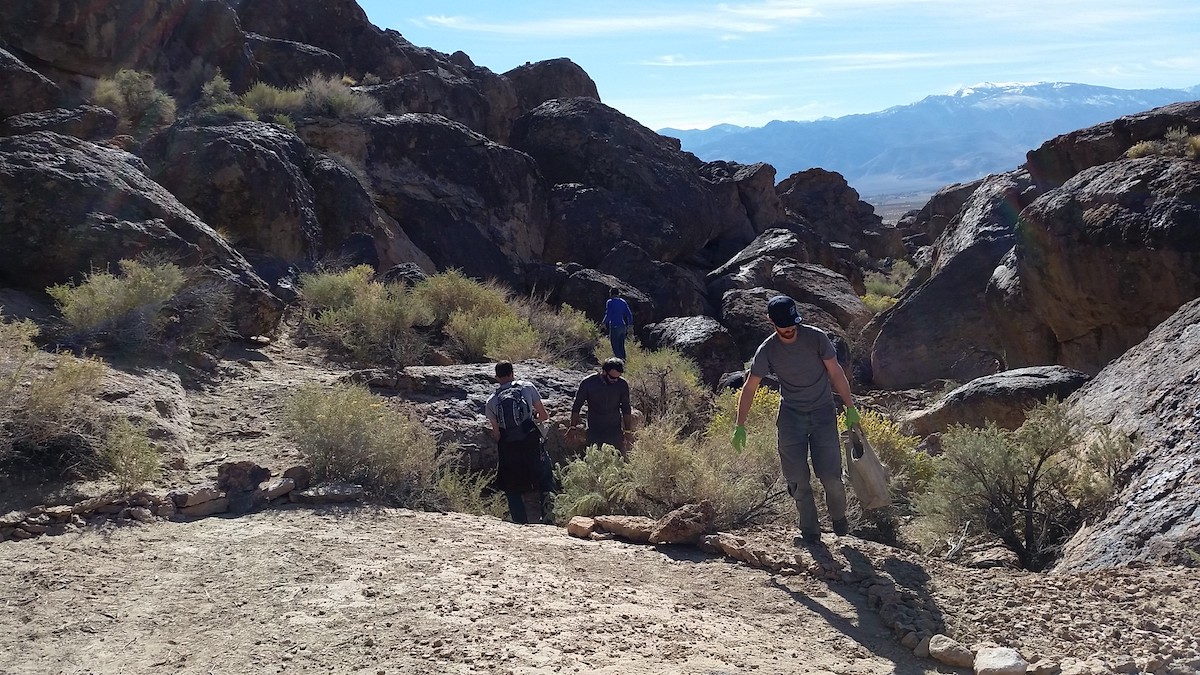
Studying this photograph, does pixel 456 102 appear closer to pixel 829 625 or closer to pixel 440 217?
pixel 440 217

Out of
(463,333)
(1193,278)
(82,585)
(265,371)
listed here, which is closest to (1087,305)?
(1193,278)

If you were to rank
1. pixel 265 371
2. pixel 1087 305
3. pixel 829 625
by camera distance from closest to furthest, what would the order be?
pixel 829 625
pixel 265 371
pixel 1087 305

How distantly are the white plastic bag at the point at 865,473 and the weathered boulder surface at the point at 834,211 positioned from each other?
107 feet

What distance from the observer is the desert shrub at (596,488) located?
22.5ft

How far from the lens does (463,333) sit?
12562mm

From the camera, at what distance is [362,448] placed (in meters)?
6.94

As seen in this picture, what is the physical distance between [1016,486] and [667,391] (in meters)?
5.80

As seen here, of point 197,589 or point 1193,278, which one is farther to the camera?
point 1193,278

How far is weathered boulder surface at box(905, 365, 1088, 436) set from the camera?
31.8 feet

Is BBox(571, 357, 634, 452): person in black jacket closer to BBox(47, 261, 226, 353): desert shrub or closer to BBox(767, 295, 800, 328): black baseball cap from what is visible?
BBox(767, 295, 800, 328): black baseball cap

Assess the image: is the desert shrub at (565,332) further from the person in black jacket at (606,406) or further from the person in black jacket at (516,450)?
the person in black jacket at (516,450)

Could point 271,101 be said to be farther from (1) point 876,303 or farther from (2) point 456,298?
(1) point 876,303

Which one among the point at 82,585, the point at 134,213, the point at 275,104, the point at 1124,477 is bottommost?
the point at 82,585

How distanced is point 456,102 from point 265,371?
722 inches
